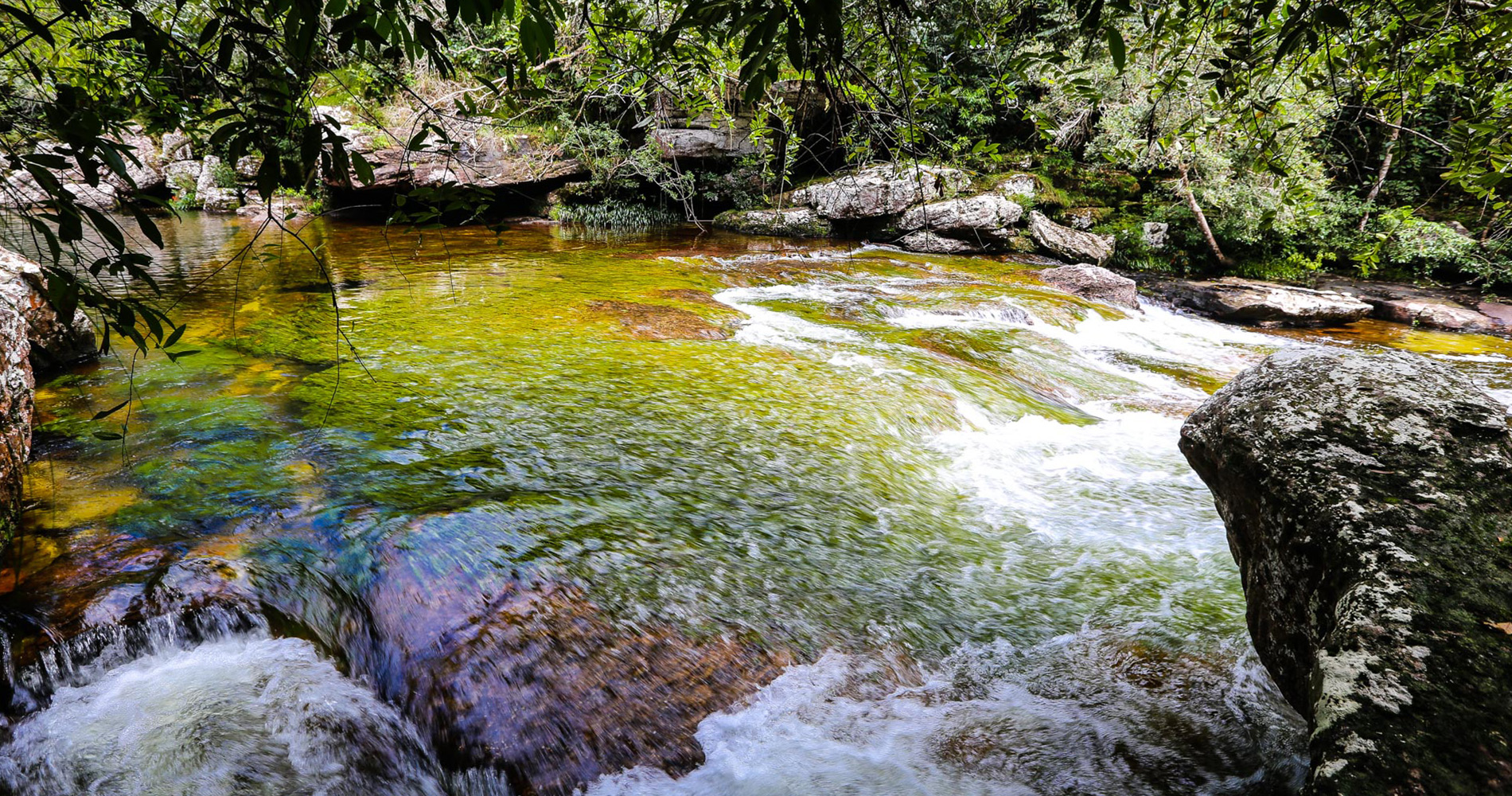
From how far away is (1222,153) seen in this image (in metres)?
15.3

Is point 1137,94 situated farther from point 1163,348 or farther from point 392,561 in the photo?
point 392,561

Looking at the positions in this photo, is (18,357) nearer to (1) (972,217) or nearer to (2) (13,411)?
(2) (13,411)

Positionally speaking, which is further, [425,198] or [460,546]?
[460,546]

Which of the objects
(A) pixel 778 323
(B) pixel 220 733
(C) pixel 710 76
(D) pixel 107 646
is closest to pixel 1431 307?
Answer: (A) pixel 778 323

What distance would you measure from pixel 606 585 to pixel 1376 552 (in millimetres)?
3189

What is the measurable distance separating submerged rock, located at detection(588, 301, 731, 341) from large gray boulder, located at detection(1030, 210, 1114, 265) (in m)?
11.0

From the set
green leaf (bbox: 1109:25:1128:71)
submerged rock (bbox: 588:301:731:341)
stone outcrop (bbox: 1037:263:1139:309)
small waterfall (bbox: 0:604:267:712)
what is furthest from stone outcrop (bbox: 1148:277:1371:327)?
small waterfall (bbox: 0:604:267:712)

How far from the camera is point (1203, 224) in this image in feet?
54.7

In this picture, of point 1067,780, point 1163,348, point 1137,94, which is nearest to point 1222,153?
point 1137,94

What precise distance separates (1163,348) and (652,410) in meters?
8.41

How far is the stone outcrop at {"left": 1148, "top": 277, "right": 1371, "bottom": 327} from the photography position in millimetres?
12859

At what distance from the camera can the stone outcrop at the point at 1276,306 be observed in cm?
1286

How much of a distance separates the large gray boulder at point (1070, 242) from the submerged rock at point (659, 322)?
1104cm

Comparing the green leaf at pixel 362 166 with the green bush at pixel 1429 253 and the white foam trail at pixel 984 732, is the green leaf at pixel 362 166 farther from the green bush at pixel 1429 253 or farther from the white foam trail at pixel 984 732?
the green bush at pixel 1429 253
